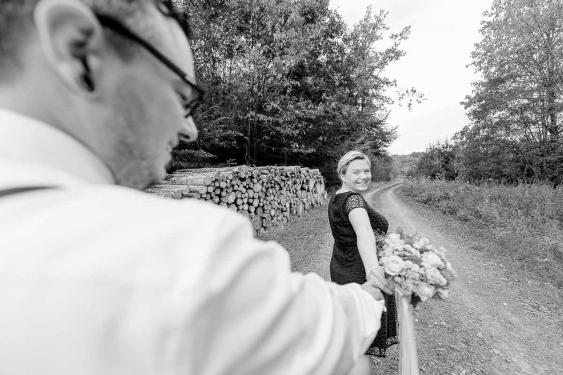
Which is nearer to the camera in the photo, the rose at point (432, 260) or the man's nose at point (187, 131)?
the man's nose at point (187, 131)

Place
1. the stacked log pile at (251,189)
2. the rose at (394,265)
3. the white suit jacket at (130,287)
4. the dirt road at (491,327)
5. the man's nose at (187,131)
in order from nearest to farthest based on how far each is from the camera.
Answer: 1. the white suit jacket at (130,287)
2. the man's nose at (187,131)
3. the rose at (394,265)
4. the dirt road at (491,327)
5. the stacked log pile at (251,189)

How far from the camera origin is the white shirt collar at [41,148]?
16.2 inches

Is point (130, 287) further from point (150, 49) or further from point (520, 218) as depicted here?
point (520, 218)

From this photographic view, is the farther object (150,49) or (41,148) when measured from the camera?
(150,49)

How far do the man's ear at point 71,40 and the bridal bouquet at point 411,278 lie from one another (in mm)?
1721

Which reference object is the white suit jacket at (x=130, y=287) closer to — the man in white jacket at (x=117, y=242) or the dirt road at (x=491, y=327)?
the man in white jacket at (x=117, y=242)

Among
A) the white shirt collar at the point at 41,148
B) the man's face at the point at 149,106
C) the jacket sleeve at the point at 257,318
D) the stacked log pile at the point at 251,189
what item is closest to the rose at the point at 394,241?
the jacket sleeve at the point at 257,318

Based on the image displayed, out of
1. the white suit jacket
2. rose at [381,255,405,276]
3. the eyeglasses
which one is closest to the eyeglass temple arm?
the eyeglasses

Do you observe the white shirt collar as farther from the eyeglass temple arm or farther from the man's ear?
the eyeglass temple arm

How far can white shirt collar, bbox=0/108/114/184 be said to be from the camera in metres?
0.41

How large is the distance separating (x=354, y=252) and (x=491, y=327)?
9.48 feet

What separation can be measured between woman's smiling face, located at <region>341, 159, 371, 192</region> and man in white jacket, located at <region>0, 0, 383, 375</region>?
2.30 m

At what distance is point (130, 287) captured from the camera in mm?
311

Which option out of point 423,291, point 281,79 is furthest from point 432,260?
point 281,79
